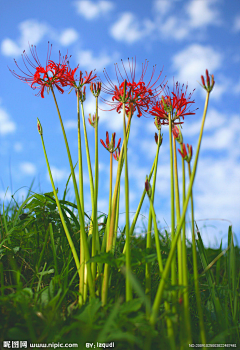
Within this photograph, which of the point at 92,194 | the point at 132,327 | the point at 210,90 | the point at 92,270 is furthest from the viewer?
the point at 92,194

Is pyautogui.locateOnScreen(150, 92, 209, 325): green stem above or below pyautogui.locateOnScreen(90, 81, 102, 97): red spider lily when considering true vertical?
below

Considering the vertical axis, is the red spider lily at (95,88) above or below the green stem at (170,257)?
above

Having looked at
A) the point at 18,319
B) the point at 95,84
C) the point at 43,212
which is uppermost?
the point at 95,84

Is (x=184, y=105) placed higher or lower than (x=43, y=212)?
higher

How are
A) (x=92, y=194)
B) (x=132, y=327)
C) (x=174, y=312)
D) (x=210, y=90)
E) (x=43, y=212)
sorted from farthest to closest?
(x=43, y=212)
(x=92, y=194)
(x=210, y=90)
(x=174, y=312)
(x=132, y=327)

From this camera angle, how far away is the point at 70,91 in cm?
242

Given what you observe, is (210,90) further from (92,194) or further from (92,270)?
(92,270)

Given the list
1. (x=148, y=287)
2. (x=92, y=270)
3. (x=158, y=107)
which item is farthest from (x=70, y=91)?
(x=148, y=287)

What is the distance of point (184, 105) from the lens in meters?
2.04

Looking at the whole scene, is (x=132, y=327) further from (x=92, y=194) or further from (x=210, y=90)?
(x=210, y=90)

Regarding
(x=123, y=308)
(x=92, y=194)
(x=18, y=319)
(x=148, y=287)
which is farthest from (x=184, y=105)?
(x=18, y=319)

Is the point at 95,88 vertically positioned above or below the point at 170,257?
above

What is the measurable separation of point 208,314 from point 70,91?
7.35 feet

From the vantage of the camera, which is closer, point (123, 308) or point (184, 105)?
point (123, 308)
